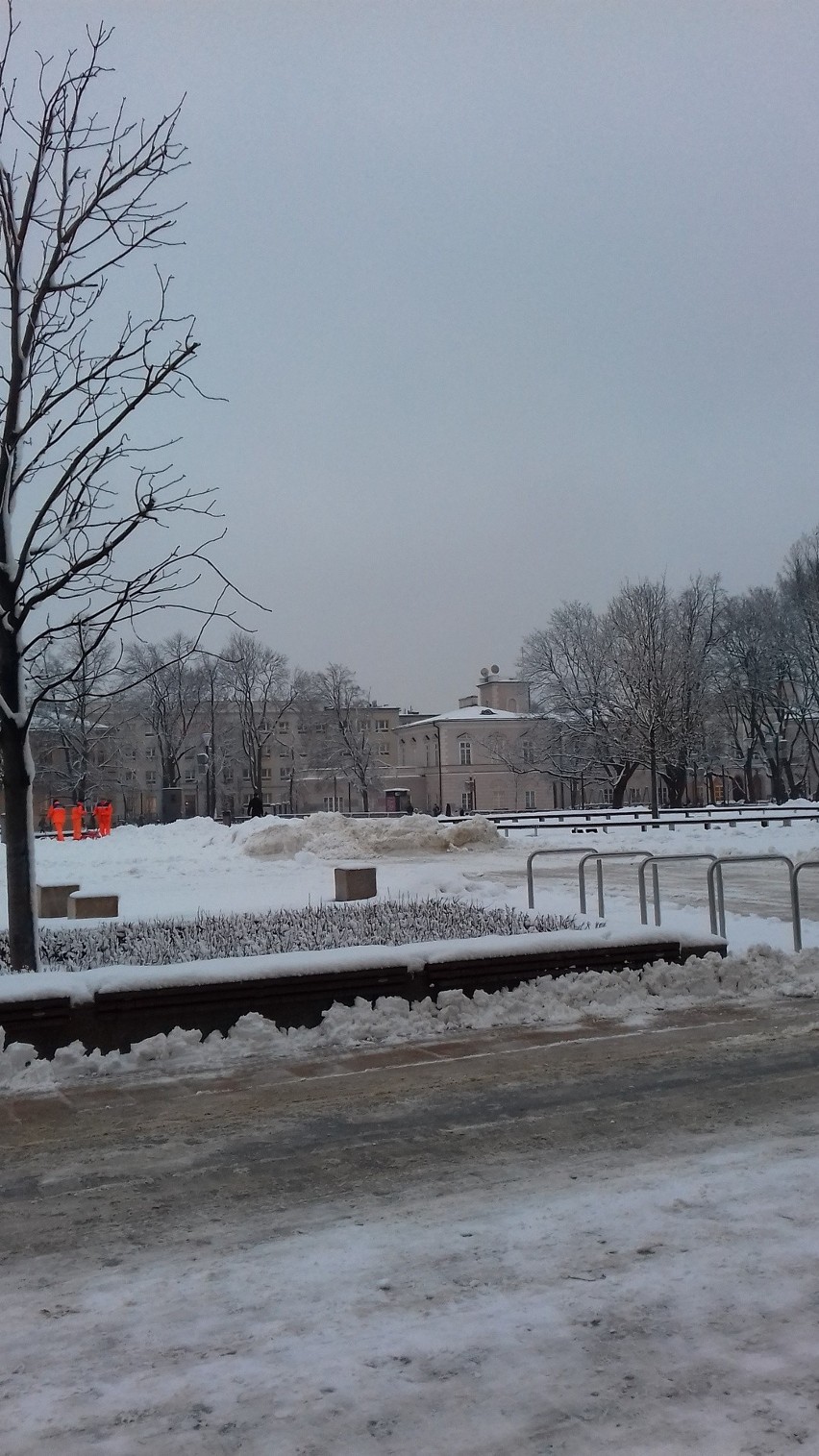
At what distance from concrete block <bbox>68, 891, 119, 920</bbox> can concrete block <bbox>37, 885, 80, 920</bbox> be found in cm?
131

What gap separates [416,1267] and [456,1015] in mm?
4279

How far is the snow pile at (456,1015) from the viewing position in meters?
7.05

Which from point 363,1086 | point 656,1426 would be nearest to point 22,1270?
point 656,1426

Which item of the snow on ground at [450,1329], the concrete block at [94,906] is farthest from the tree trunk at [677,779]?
the snow on ground at [450,1329]

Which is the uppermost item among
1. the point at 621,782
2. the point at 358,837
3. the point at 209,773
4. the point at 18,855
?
the point at 209,773

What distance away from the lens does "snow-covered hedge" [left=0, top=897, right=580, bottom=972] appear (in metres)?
10.2

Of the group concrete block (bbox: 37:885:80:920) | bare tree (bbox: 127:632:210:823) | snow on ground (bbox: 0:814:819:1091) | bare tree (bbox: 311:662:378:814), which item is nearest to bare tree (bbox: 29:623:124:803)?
bare tree (bbox: 127:632:210:823)

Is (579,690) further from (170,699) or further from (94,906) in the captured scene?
(94,906)

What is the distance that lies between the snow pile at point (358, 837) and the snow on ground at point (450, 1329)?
21.7 metres

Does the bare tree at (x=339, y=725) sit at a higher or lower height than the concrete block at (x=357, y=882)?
higher

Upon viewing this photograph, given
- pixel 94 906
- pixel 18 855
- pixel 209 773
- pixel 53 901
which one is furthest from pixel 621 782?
pixel 18 855

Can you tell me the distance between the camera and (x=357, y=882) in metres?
15.9

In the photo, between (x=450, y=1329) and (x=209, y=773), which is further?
(x=209, y=773)

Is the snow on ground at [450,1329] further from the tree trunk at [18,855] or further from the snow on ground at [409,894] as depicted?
the tree trunk at [18,855]
